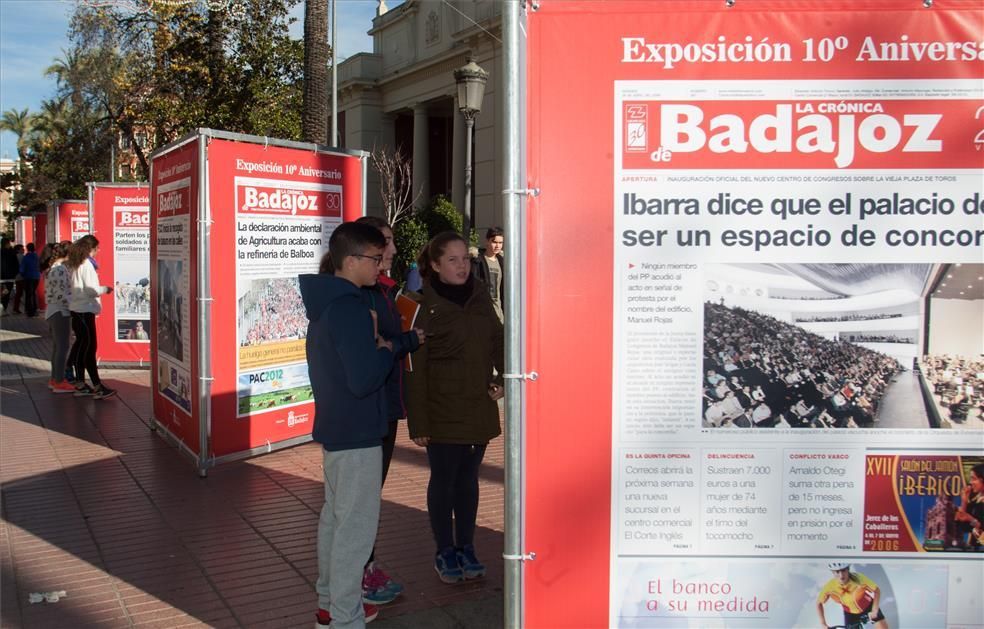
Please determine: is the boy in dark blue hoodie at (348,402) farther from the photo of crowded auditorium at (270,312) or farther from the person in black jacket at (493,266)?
the person in black jacket at (493,266)

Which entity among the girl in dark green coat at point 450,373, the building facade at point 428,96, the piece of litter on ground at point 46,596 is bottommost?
the piece of litter on ground at point 46,596

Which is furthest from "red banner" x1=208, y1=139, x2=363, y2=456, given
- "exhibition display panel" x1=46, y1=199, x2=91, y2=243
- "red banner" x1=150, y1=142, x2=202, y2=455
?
"exhibition display panel" x1=46, y1=199, x2=91, y2=243

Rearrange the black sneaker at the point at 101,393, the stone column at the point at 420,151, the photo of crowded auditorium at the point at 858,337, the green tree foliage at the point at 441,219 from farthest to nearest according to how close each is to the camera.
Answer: the stone column at the point at 420,151 < the green tree foliage at the point at 441,219 < the black sneaker at the point at 101,393 < the photo of crowded auditorium at the point at 858,337

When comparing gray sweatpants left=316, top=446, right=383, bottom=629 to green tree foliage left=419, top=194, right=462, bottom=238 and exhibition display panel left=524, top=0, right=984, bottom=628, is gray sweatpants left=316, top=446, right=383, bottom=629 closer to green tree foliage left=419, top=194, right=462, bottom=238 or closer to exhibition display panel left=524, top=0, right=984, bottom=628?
exhibition display panel left=524, top=0, right=984, bottom=628

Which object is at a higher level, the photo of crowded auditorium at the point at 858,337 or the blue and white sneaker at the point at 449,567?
the photo of crowded auditorium at the point at 858,337

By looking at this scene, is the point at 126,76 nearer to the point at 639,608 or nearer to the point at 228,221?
the point at 228,221

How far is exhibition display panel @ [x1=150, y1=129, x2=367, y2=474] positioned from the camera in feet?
21.9

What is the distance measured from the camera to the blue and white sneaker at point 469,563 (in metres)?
4.58

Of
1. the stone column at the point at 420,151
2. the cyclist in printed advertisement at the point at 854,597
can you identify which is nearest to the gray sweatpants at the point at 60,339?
the cyclist in printed advertisement at the point at 854,597

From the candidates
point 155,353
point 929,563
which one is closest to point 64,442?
point 155,353

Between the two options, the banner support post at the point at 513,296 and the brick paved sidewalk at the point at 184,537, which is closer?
the banner support post at the point at 513,296

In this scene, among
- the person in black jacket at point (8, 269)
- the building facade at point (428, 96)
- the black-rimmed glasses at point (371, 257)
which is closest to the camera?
the black-rimmed glasses at point (371, 257)

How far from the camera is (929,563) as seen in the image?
2682mm

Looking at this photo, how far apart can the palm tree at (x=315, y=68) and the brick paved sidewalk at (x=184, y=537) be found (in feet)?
18.0
